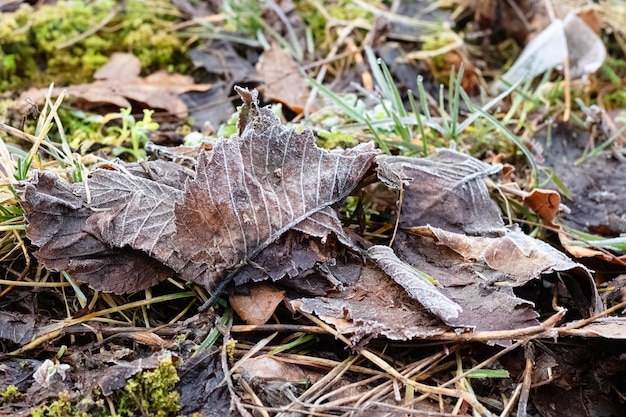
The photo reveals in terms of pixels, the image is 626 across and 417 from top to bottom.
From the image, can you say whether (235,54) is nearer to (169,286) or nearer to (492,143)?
(492,143)

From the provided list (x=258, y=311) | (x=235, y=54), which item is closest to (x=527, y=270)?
(x=258, y=311)

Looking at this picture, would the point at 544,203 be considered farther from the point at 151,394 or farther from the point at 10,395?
the point at 10,395

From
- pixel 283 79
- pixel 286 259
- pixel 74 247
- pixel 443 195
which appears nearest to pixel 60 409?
pixel 74 247

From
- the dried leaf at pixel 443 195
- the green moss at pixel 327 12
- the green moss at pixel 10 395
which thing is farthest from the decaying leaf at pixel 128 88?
the green moss at pixel 10 395

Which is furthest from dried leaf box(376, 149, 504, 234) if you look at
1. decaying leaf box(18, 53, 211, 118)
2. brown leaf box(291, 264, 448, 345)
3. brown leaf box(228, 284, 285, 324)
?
decaying leaf box(18, 53, 211, 118)

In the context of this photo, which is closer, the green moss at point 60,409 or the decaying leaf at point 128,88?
the green moss at point 60,409

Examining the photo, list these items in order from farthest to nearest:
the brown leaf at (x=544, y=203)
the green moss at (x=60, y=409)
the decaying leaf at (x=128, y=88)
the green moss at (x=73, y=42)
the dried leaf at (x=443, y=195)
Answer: the green moss at (x=73, y=42), the decaying leaf at (x=128, y=88), the brown leaf at (x=544, y=203), the dried leaf at (x=443, y=195), the green moss at (x=60, y=409)

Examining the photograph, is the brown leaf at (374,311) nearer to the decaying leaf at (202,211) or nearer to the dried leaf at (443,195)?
the decaying leaf at (202,211)
